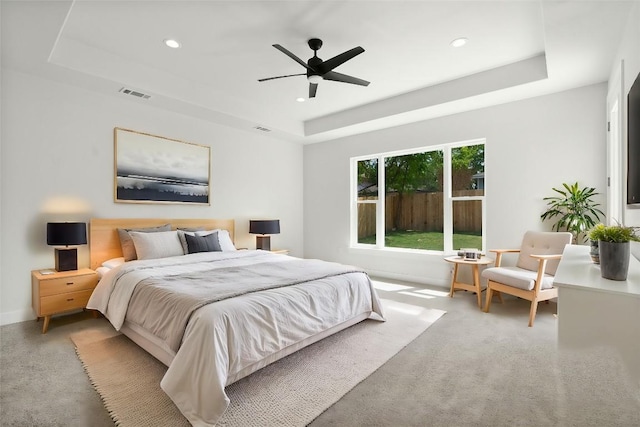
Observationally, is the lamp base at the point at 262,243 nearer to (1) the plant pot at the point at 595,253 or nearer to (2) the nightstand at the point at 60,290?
(2) the nightstand at the point at 60,290

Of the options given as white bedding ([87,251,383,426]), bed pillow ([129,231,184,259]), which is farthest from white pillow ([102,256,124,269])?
white bedding ([87,251,383,426])

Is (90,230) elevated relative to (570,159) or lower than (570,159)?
lower

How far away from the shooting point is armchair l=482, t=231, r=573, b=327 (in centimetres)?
333

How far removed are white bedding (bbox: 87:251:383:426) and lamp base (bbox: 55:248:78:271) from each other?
1.62 feet

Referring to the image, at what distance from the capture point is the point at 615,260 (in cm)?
138

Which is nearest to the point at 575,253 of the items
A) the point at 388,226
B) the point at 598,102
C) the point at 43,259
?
the point at 598,102

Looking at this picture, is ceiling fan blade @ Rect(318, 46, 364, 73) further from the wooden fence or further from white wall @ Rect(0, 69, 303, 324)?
the wooden fence

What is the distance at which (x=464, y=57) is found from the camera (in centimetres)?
355

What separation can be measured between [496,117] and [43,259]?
19.1 feet

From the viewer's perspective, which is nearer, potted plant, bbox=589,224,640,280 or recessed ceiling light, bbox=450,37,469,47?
potted plant, bbox=589,224,640,280

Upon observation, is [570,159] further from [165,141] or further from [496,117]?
[165,141]

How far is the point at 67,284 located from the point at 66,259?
0.32 m

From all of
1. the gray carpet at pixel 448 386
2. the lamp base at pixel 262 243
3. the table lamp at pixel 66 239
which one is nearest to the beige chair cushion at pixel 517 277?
the gray carpet at pixel 448 386

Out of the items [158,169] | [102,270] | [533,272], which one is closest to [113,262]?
[102,270]
